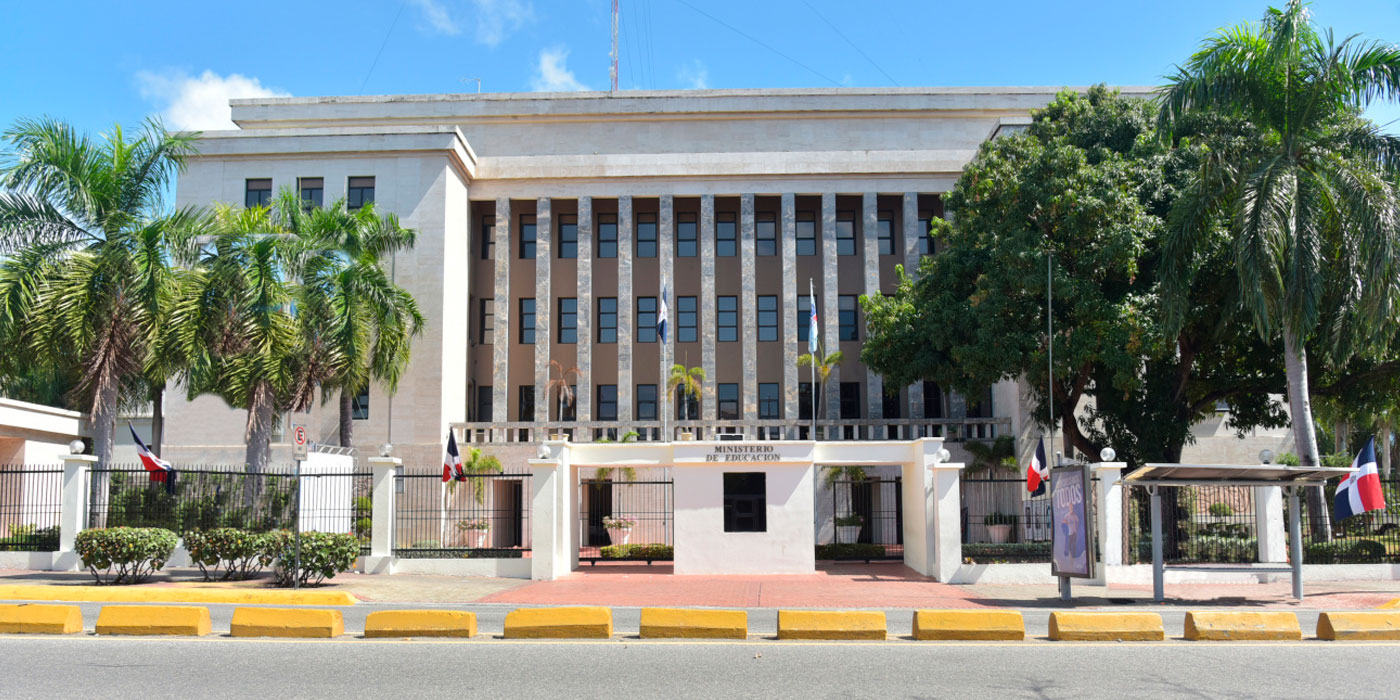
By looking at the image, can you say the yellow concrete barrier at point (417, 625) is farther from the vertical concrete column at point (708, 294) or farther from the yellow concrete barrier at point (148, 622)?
the vertical concrete column at point (708, 294)

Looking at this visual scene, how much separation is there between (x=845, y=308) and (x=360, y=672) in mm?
29468

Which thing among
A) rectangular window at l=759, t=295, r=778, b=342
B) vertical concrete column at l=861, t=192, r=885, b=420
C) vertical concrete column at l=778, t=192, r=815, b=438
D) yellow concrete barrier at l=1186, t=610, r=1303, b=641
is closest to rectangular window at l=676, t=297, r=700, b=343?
rectangular window at l=759, t=295, r=778, b=342

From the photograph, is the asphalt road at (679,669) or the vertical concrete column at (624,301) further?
the vertical concrete column at (624,301)

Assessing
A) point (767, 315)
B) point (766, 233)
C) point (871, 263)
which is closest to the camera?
point (871, 263)

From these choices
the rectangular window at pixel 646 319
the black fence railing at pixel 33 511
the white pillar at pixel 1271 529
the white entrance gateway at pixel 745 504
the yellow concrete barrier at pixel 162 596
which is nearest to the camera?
the yellow concrete barrier at pixel 162 596

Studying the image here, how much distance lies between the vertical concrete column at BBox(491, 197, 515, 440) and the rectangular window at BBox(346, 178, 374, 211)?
433cm

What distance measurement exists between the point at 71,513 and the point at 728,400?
68.5 ft

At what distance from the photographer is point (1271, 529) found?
71.6 feet

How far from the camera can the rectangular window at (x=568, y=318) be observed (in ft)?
124

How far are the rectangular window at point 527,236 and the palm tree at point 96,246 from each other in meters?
15.9

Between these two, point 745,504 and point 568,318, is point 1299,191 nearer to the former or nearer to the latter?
point 745,504

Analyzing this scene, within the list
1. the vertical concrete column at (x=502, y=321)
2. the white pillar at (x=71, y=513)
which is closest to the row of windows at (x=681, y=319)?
the vertical concrete column at (x=502, y=321)

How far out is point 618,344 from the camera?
36.8 meters

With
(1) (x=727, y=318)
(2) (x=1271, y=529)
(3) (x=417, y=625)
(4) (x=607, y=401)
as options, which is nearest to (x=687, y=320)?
(1) (x=727, y=318)
